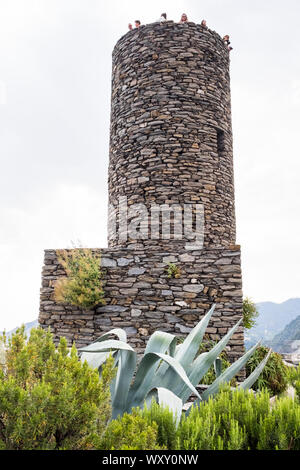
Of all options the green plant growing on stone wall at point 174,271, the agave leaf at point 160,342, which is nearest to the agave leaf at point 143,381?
the agave leaf at point 160,342

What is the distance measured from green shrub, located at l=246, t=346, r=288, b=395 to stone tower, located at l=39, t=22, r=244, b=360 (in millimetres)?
1816

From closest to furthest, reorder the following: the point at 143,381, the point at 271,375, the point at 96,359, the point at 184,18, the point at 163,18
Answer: the point at 143,381
the point at 96,359
the point at 271,375
the point at 184,18
the point at 163,18

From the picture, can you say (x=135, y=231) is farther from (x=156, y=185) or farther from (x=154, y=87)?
(x=154, y=87)

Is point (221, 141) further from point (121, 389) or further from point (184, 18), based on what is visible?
point (121, 389)

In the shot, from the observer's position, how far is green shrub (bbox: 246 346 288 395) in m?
4.98

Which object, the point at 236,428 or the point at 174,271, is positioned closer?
the point at 236,428

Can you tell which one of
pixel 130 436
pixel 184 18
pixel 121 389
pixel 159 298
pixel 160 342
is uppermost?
pixel 184 18

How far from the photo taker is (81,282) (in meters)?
5.33

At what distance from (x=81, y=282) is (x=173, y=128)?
3.73 metres

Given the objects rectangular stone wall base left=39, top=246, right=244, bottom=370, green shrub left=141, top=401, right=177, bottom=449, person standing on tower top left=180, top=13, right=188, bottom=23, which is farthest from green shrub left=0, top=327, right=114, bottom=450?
person standing on tower top left=180, top=13, right=188, bottom=23

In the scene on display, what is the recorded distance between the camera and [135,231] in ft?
23.5

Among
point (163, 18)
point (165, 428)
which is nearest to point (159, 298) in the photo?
point (165, 428)
